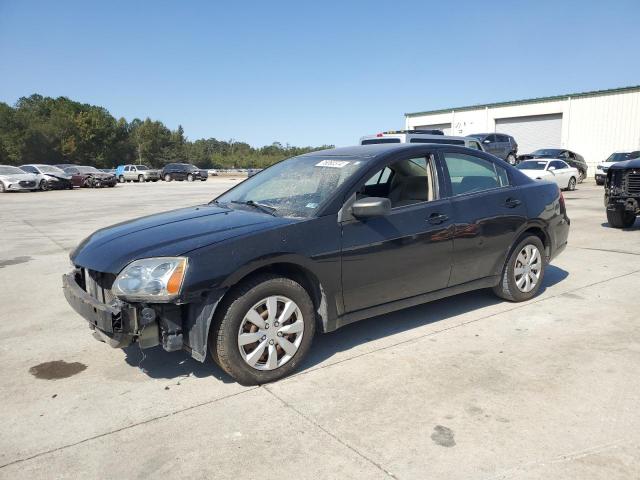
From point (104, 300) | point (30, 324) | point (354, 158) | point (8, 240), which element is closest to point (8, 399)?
point (104, 300)

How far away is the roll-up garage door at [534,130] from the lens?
3894 cm

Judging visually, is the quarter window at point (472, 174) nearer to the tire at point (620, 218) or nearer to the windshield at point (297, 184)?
the windshield at point (297, 184)

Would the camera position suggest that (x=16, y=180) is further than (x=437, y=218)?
Yes

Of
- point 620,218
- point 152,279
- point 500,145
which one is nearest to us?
point 152,279

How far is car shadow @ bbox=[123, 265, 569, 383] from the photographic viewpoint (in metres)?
3.85

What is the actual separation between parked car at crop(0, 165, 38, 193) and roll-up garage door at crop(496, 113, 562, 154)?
33.7 meters

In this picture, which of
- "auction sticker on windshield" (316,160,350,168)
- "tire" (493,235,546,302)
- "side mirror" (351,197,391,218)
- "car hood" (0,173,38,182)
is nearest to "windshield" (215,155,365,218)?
"auction sticker on windshield" (316,160,350,168)

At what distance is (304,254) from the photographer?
3637mm

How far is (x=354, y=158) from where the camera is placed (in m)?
4.38

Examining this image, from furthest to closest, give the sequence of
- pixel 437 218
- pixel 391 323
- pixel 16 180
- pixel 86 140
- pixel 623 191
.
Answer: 1. pixel 86 140
2. pixel 16 180
3. pixel 623 191
4. pixel 391 323
5. pixel 437 218

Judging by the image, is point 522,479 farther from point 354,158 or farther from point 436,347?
point 354,158

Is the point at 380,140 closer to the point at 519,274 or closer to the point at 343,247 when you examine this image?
the point at 519,274

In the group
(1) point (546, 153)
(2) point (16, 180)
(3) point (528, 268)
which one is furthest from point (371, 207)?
(2) point (16, 180)

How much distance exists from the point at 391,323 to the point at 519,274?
1.47 m
